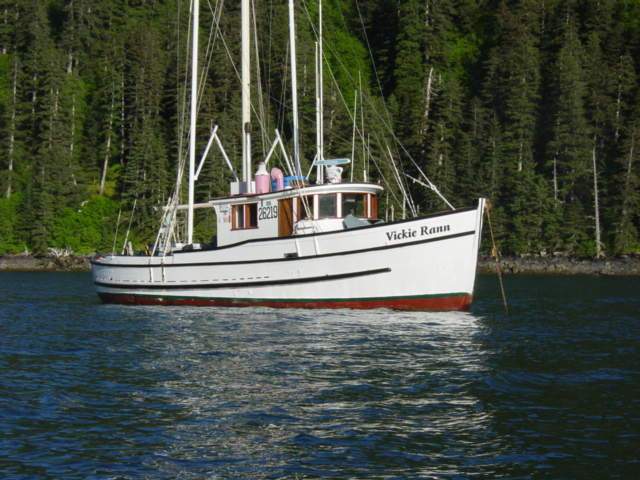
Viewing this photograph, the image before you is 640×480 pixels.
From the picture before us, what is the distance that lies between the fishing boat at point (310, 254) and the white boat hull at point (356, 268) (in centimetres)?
3

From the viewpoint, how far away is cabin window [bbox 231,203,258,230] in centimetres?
2831

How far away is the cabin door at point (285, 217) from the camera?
89.6 feet

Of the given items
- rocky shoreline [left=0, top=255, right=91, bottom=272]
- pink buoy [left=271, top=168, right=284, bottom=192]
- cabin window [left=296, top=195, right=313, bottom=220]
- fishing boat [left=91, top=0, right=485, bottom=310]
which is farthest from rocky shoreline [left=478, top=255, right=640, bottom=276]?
cabin window [left=296, top=195, right=313, bottom=220]

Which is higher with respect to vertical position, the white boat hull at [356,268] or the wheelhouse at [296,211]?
the wheelhouse at [296,211]

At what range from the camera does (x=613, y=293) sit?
3797cm

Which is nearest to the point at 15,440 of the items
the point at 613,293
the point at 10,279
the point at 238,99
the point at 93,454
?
the point at 93,454

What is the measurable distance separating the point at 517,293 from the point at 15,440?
101 feet

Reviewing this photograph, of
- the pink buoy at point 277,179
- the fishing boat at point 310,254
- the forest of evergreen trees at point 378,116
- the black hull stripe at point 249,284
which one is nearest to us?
the fishing boat at point 310,254

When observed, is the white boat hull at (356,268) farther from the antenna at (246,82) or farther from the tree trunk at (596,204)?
the tree trunk at (596,204)

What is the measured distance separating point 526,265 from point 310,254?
37856 millimetres

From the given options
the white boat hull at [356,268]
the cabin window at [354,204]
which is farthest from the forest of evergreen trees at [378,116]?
the white boat hull at [356,268]

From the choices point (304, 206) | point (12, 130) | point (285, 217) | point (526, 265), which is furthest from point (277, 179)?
point (12, 130)

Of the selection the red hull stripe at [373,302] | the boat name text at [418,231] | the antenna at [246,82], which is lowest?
the red hull stripe at [373,302]

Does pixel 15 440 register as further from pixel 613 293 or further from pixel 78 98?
pixel 78 98
